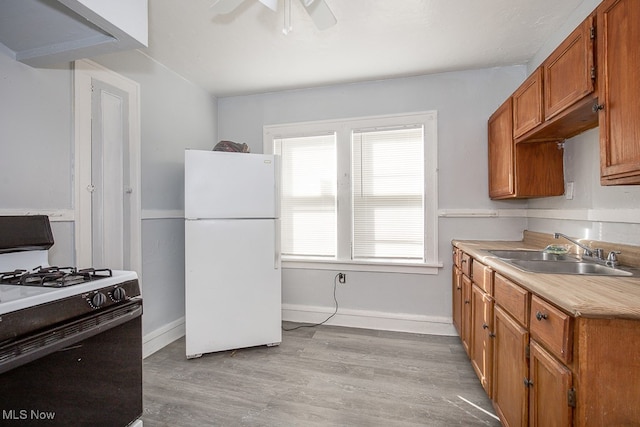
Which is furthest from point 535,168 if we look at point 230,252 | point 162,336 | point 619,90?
point 162,336

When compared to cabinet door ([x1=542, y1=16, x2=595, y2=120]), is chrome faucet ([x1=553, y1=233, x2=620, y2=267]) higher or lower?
lower

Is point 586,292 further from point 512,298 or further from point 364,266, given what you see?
point 364,266

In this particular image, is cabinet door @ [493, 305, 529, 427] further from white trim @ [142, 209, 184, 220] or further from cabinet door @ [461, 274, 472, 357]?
white trim @ [142, 209, 184, 220]

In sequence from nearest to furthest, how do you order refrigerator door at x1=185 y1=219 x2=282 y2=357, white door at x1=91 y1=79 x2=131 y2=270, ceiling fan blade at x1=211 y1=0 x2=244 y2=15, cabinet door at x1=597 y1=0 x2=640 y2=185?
1. cabinet door at x1=597 y1=0 x2=640 y2=185
2. ceiling fan blade at x1=211 y1=0 x2=244 y2=15
3. white door at x1=91 y1=79 x2=131 y2=270
4. refrigerator door at x1=185 y1=219 x2=282 y2=357

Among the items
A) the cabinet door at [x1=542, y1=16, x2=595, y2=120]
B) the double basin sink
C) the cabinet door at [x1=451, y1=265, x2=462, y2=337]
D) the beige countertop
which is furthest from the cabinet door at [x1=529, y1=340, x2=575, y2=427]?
the cabinet door at [x1=451, y1=265, x2=462, y2=337]

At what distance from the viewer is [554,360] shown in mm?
1066

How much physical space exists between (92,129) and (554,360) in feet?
9.19

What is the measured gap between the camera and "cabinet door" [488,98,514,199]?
2301 millimetres

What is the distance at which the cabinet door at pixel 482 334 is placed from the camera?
173 centimetres

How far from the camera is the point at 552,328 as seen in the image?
1067 mm

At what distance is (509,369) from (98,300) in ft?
6.08

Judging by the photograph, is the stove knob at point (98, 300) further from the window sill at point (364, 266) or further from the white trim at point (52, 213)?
the window sill at point (364, 266)

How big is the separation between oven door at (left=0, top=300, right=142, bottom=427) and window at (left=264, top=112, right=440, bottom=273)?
79.4 inches

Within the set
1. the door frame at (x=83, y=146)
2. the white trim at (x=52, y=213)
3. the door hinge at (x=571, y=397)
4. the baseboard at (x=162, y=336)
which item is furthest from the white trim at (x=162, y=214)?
the door hinge at (x=571, y=397)
